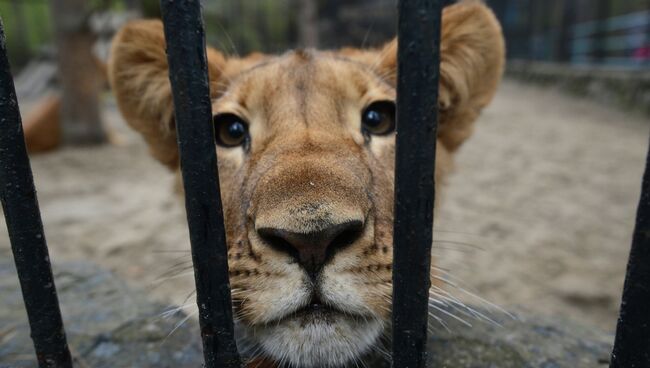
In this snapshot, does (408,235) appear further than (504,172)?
No

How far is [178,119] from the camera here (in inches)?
Answer: 45.5

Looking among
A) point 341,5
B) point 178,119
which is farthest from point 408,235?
point 341,5

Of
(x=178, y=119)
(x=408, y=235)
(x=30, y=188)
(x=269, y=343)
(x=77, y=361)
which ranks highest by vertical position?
(x=178, y=119)

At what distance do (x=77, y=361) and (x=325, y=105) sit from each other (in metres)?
1.29

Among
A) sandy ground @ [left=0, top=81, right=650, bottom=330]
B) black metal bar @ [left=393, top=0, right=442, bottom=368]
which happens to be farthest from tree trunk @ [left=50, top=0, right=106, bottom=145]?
black metal bar @ [left=393, top=0, right=442, bottom=368]

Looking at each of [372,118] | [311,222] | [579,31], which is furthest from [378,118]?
[579,31]

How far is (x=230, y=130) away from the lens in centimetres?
241

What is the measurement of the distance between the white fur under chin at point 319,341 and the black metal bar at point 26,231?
1.78ft

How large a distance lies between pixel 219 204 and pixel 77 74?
870 centimetres

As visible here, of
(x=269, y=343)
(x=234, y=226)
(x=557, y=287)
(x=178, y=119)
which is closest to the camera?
(x=178, y=119)

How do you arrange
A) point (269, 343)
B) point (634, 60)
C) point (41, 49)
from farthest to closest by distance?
point (41, 49) < point (634, 60) < point (269, 343)

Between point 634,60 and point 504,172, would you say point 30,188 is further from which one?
point 634,60

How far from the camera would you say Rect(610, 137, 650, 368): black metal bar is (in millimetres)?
1089

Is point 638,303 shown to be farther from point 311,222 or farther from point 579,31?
point 579,31
